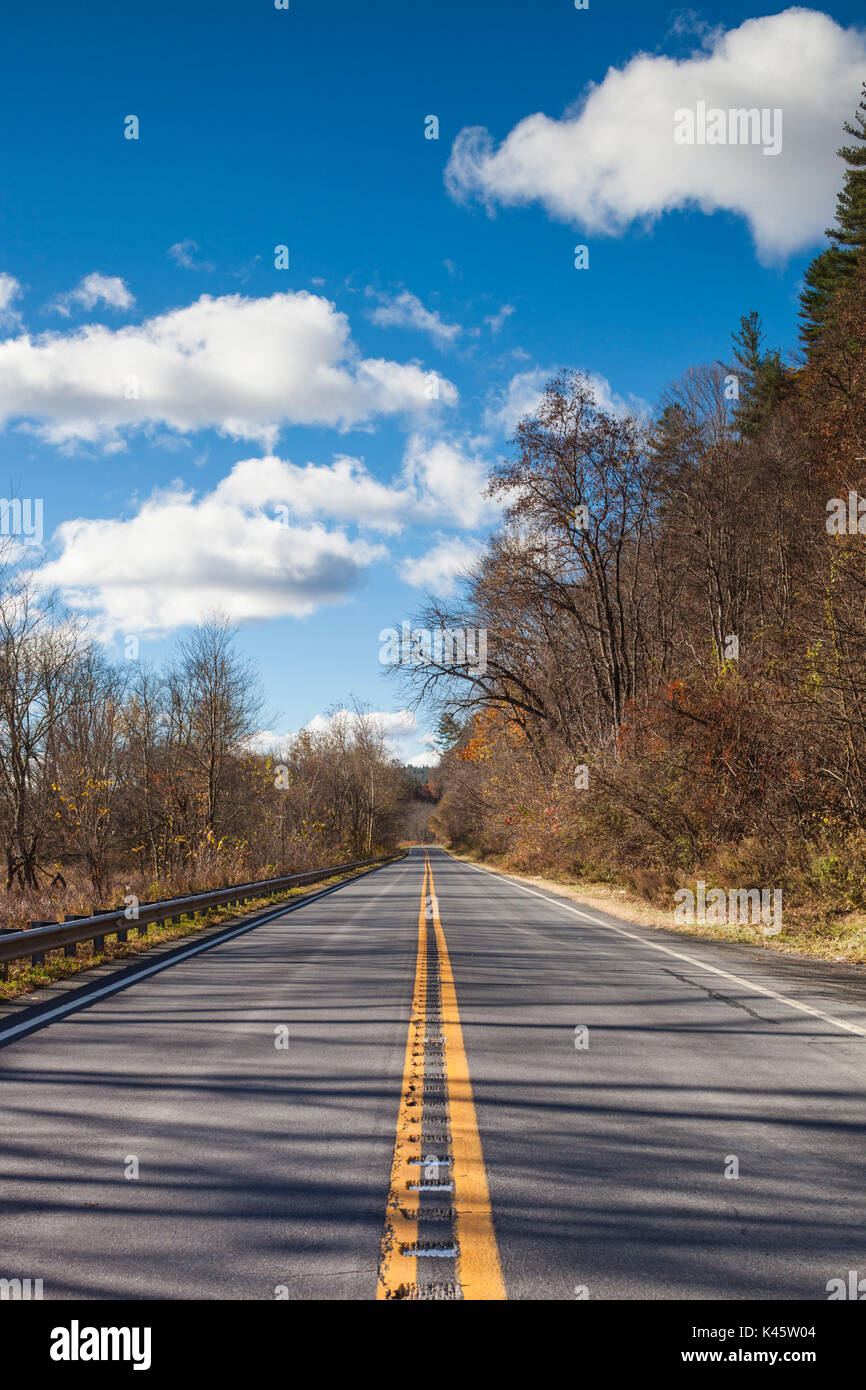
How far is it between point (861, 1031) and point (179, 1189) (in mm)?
5566

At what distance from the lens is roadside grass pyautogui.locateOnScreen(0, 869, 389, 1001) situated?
963 cm

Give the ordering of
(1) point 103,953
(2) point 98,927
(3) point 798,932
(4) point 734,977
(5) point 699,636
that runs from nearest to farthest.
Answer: (4) point 734,977 → (2) point 98,927 → (1) point 103,953 → (3) point 798,932 → (5) point 699,636

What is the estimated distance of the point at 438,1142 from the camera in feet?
15.1

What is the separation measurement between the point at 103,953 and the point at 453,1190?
894 centimetres

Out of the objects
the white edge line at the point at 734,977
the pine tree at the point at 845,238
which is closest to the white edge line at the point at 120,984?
the white edge line at the point at 734,977

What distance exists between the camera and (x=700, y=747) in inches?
792

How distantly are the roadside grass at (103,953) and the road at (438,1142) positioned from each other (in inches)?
48.6

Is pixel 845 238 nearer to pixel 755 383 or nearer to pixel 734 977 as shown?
pixel 755 383

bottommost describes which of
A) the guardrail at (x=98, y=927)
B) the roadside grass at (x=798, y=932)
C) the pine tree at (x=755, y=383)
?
the roadside grass at (x=798, y=932)

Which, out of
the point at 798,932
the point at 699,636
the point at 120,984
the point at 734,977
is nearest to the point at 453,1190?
the point at 120,984

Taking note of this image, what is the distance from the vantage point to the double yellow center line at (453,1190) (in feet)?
10.4

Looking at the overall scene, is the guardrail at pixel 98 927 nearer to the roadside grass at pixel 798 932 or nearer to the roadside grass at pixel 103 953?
Answer: the roadside grass at pixel 103 953

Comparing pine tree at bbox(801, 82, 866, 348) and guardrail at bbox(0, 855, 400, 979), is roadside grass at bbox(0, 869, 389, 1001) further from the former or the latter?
pine tree at bbox(801, 82, 866, 348)

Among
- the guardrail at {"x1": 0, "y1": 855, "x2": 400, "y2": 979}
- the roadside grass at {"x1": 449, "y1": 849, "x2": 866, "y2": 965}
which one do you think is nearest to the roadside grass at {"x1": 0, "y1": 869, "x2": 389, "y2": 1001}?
the guardrail at {"x1": 0, "y1": 855, "x2": 400, "y2": 979}
